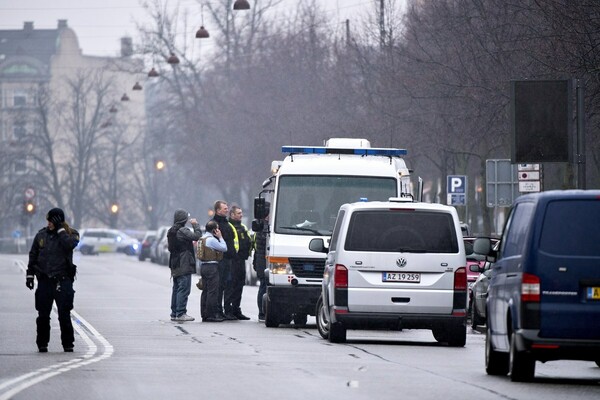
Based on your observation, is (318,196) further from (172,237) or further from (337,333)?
(337,333)

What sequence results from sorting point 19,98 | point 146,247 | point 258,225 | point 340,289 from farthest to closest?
1. point 19,98
2. point 146,247
3. point 258,225
4. point 340,289

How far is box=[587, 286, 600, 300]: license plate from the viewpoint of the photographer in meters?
15.7

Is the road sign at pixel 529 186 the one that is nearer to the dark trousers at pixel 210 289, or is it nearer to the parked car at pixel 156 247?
the dark trousers at pixel 210 289

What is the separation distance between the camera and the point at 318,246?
24.4 m

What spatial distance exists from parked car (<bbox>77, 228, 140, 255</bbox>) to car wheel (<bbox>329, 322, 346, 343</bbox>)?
77.2m

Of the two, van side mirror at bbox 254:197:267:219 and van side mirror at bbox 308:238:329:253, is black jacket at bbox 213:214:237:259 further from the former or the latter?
van side mirror at bbox 308:238:329:253

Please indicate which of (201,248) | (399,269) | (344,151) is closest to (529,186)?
(344,151)

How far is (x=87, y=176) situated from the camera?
123 metres

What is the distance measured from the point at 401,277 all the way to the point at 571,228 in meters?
6.58

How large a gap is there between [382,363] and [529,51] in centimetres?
1467

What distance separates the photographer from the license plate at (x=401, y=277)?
22188 mm

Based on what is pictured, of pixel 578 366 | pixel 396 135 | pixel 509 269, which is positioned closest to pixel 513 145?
pixel 578 366

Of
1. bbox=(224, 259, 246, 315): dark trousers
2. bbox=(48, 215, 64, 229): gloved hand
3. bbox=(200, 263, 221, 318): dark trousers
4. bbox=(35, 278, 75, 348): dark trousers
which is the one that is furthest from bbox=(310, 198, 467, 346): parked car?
bbox=(224, 259, 246, 315): dark trousers

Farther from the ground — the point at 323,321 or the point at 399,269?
the point at 399,269
